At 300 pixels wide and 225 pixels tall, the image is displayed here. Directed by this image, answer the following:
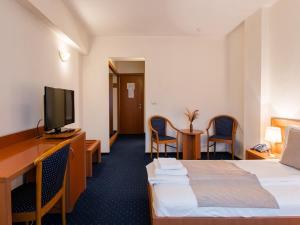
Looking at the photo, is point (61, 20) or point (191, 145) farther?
point (191, 145)

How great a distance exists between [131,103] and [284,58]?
16.5ft

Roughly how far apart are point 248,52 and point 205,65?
1.15 metres

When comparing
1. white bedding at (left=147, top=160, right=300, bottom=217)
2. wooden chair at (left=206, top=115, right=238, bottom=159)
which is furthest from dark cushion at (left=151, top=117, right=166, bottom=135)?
white bedding at (left=147, top=160, right=300, bottom=217)

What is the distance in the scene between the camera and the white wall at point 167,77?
4875mm

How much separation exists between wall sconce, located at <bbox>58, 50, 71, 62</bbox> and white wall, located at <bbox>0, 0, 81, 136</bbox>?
0.15m

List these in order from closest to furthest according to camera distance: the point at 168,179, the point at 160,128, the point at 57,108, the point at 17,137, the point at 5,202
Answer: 1. the point at 5,202
2. the point at 168,179
3. the point at 17,137
4. the point at 57,108
5. the point at 160,128

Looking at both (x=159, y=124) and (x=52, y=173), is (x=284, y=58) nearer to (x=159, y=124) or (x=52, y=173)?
(x=159, y=124)

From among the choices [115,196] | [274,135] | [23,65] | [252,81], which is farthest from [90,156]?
[252,81]

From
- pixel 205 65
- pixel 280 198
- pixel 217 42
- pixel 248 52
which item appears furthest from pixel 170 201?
pixel 217 42

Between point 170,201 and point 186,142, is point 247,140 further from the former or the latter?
point 170,201

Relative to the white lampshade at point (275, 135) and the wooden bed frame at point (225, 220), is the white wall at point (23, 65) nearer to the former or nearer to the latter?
the wooden bed frame at point (225, 220)

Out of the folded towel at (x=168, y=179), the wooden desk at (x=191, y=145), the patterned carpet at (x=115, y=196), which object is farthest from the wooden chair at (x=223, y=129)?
the folded towel at (x=168, y=179)

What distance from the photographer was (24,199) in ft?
5.65

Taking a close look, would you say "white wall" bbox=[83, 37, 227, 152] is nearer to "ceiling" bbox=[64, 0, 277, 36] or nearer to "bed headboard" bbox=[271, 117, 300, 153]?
"ceiling" bbox=[64, 0, 277, 36]
